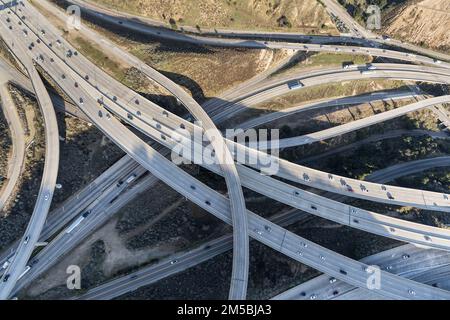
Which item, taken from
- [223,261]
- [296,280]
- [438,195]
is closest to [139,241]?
[223,261]

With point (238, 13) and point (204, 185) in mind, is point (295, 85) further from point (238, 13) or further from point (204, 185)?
point (204, 185)

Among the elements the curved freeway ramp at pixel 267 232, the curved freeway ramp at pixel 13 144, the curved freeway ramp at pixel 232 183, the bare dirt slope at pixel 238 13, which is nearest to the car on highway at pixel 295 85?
the bare dirt slope at pixel 238 13

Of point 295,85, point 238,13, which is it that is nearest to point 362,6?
point 295,85

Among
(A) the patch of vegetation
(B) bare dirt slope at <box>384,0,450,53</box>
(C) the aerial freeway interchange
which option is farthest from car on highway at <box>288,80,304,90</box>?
(B) bare dirt slope at <box>384,0,450,53</box>

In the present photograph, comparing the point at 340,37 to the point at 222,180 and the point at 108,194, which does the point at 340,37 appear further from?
the point at 108,194

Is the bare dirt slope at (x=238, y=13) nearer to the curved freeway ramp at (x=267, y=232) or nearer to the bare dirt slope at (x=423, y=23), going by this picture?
the bare dirt slope at (x=423, y=23)
